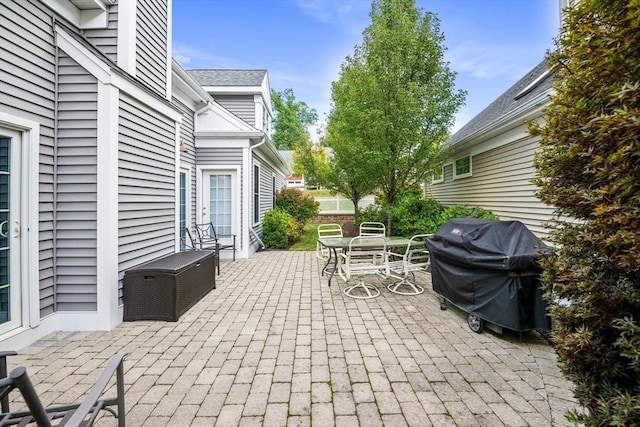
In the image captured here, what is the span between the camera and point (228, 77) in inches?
434

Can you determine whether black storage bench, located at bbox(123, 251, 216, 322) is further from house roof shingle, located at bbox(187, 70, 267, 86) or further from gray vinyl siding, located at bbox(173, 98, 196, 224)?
house roof shingle, located at bbox(187, 70, 267, 86)

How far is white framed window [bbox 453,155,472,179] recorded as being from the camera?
846 cm

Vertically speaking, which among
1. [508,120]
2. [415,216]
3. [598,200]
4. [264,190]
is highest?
[508,120]

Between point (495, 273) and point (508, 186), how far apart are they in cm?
395

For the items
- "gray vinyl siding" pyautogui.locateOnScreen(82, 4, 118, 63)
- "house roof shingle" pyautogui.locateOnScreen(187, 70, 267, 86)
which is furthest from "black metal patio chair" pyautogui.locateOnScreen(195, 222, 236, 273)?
"house roof shingle" pyautogui.locateOnScreen(187, 70, 267, 86)

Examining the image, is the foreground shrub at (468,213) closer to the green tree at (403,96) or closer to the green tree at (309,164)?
Result: the green tree at (403,96)

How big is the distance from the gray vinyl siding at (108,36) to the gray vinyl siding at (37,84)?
58 cm

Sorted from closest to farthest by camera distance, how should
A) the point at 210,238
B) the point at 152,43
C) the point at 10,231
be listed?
the point at 10,231
the point at 152,43
the point at 210,238

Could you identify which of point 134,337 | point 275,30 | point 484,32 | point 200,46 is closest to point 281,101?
point 200,46

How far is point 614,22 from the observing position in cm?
144

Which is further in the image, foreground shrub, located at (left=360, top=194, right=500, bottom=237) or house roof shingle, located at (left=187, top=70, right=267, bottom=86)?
house roof shingle, located at (left=187, top=70, right=267, bottom=86)

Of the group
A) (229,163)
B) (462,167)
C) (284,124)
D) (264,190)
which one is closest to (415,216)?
(462,167)

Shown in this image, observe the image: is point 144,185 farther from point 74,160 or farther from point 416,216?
point 416,216

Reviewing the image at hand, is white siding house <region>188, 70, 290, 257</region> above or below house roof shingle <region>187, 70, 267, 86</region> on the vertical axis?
below
